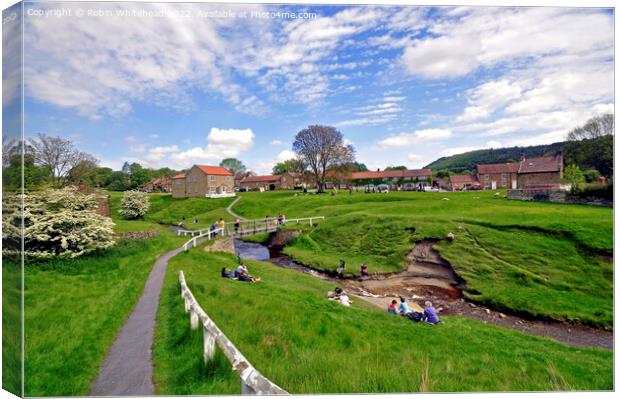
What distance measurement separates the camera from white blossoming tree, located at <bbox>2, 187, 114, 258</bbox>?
4.92 metres

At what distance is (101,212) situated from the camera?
27.9ft

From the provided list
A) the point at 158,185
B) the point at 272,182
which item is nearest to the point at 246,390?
the point at 158,185

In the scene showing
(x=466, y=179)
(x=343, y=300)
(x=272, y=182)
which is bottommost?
(x=343, y=300)

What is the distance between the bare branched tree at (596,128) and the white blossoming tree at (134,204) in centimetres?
1289

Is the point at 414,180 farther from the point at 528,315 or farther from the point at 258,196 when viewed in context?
the point at 528,315

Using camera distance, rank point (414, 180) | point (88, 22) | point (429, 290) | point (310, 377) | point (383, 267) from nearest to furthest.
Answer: point (310, 377), point (88, 22), point (429, 290), point (383, 267), point (414, 180)

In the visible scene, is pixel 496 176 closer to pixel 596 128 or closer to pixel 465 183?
pixel 465 183

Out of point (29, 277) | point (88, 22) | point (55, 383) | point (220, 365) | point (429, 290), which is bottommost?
point (429, 290)

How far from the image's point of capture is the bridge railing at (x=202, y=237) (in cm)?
1520

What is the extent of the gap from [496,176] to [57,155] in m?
35.9

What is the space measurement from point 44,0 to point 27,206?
3.66 meters

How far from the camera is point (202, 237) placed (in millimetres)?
17516

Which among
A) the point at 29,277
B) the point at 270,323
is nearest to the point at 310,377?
the point at 270,323

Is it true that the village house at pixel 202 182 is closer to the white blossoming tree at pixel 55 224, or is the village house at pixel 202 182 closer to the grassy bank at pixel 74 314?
the white blossoming tree at pixel 55 224
